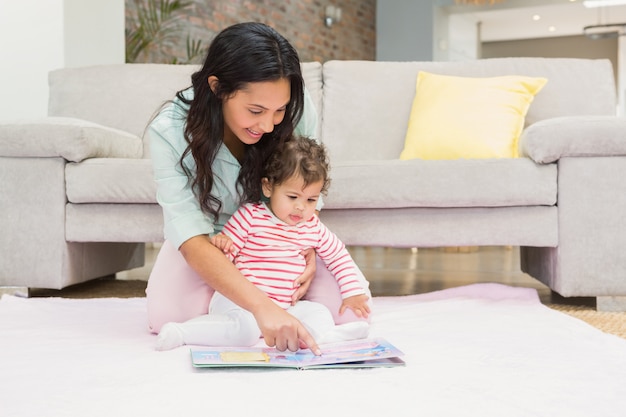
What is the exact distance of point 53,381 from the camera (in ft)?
4.16

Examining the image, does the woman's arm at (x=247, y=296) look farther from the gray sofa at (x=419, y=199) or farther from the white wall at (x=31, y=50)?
the white wall at (x=31, y=50)

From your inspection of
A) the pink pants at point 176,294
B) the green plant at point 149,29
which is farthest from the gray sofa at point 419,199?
→ the green plant at point 149,29

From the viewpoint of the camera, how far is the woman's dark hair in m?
1.40

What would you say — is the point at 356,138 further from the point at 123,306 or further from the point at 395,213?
the point at 123,306

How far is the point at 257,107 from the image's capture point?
142 centimetres

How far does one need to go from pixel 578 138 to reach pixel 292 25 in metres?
4.97

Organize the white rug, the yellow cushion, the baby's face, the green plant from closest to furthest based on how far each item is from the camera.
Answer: the white rug
the baby's face
the yellow cushion
the green plant

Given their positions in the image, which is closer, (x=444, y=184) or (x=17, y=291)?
(x=444, y=184)

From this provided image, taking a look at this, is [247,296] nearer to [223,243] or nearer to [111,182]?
[223,243]

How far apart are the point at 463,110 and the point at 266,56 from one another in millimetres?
1390

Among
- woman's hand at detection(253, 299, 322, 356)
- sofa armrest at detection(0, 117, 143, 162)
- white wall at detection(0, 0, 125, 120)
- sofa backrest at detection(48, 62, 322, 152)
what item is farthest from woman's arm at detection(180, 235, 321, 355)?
white wall at detection(0, 0, 125, 120)

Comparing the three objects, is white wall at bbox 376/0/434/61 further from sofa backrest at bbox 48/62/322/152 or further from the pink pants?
the pink pants

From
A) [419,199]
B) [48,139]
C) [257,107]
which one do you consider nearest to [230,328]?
[257,107]

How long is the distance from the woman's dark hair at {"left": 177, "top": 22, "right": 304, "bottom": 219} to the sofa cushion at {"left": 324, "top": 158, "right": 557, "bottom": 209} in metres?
0.59
